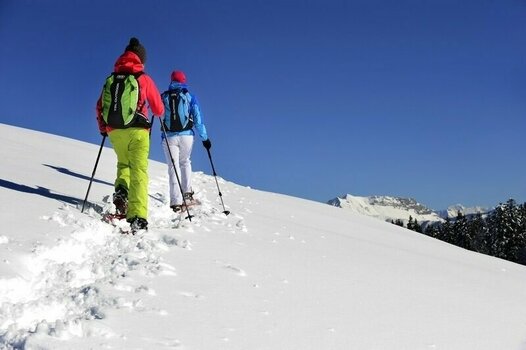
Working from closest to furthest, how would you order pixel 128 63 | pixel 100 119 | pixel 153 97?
pixel 128 63 < pixel 153 97 < pixel 100 119

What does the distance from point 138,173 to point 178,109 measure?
253 cm

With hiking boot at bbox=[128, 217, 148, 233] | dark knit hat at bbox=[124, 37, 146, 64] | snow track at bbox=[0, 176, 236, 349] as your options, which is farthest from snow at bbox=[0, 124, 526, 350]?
dark knit hat at bbox=[124, 37, 146, 64]

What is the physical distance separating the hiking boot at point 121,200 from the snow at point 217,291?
1.23ft

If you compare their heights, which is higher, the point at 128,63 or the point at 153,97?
the point at 128,63

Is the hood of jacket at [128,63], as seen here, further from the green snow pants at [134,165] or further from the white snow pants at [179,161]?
the white snow pants at [179,161]

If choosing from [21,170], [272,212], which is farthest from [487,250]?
[21,170]

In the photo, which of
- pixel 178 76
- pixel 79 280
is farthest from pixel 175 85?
pixel 79 280

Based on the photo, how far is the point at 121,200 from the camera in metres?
6.98

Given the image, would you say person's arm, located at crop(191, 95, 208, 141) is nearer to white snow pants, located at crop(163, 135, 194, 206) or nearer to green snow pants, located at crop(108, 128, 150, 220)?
white snow pants, located at crop(163, 135, 194, 206)

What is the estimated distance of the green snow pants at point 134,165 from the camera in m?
6.61

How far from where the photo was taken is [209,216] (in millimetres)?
8156

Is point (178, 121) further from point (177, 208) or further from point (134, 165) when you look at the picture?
point (134, 165)

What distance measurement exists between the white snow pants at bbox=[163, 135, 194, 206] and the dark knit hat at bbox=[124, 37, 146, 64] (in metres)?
2.39

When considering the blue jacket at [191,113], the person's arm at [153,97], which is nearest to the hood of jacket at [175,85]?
the blue jacket at [191,113]
